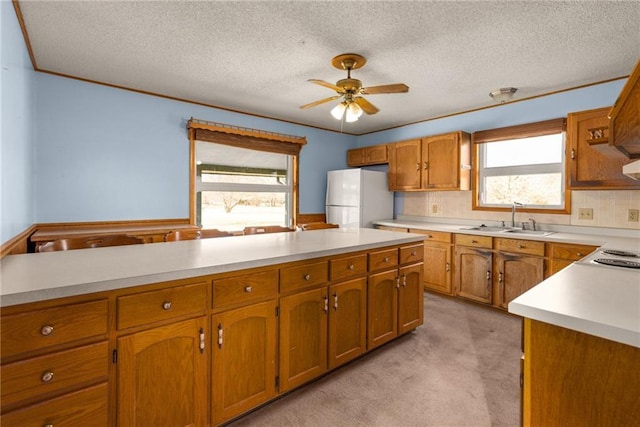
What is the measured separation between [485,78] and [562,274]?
222 cm

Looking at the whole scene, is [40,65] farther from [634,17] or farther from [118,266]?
[634,17]

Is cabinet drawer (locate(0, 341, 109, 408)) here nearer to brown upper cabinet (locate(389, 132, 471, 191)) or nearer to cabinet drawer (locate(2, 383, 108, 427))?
cabinet drawer (locate(2, 383, 108, 427))

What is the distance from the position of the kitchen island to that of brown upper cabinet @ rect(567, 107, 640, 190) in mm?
2179

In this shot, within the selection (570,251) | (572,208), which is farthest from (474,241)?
(572,208)

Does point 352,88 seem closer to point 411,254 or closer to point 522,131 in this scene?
point 411,254

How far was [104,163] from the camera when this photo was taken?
3248mm

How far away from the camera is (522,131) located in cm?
355

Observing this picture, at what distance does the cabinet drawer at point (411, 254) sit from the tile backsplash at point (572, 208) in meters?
1.71

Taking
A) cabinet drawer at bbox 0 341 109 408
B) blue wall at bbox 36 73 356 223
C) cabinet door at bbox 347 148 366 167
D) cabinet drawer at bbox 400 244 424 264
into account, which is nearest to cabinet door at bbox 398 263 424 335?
cabinet drawer at bbox 400 244 424 264

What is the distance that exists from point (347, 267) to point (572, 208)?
8.95 ft

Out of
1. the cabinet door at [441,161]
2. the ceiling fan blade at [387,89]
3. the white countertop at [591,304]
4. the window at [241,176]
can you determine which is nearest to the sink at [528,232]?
the cabinet door at [441,161]

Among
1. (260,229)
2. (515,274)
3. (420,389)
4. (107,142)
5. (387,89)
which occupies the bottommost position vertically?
(420,389)

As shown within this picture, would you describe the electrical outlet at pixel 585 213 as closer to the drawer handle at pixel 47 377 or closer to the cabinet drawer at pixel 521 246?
the cabinet drawer at pixel 521 246

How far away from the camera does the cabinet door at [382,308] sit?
2281 millimetres
